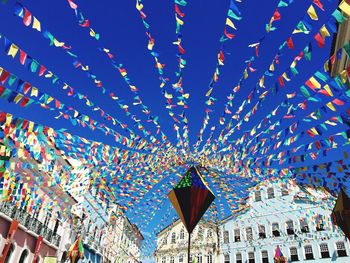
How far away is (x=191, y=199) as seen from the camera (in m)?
8.05

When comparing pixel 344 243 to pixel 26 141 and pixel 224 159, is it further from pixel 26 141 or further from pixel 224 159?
pixel 26 141

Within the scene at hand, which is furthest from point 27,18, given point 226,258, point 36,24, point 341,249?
point 226,258

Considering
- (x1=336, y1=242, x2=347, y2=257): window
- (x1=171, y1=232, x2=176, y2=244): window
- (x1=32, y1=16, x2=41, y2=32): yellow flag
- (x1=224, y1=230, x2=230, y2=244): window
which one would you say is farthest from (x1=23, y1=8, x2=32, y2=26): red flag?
(x1=171, y1=232, x2=176, y2=244): window

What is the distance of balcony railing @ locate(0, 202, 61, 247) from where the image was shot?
45.1 feet

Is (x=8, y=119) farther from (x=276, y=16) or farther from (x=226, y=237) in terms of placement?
(x=226, y=237)

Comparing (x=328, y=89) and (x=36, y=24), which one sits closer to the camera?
(x=36, y=24)

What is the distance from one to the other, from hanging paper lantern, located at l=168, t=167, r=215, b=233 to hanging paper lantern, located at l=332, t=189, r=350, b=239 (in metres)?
3.86

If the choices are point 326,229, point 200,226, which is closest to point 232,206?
point 326,229

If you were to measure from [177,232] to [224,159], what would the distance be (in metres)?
23.4

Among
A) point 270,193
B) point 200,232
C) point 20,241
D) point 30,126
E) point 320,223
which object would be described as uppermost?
point 270,193

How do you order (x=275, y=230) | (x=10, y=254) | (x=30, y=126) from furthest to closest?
(x=275, y=230)
(x=10, y=254)
(x=30, y=126)

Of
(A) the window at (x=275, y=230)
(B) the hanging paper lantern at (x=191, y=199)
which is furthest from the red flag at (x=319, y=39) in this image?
(A) the window at (x=275, y=230)

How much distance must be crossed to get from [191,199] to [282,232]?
19.5 meters

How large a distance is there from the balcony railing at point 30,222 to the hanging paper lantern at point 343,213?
13819mm
